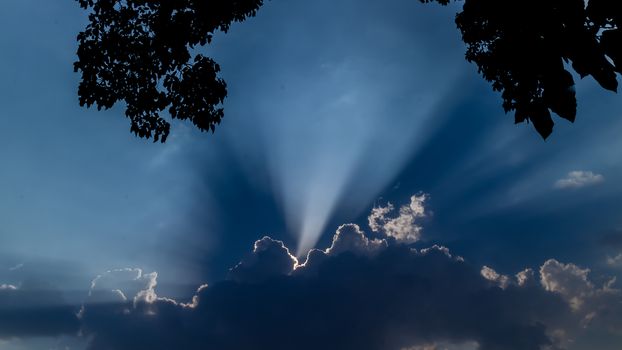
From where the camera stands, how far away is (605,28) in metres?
2.19

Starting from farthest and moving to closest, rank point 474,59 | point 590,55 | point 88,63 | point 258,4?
point 474,59
point 258,4
point 88,63
point 590,55

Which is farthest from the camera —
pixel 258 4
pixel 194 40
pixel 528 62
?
pixel 258 4

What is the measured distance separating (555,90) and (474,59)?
10.5 metres

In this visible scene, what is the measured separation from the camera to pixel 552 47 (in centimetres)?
232

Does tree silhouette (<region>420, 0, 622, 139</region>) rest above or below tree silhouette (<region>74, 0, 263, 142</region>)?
below

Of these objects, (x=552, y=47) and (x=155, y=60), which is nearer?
(x=552, y=47)

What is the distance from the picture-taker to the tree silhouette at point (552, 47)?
6.84ft

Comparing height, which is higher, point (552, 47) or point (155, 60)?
point (155, 60)

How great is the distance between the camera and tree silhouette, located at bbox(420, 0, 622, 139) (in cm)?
208

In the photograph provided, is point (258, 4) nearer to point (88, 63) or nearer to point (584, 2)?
point (88, 63)

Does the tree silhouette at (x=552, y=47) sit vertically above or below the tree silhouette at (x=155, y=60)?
below

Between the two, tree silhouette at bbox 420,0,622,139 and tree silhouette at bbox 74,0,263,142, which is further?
tree silhouette at bbox 74,0,263,142

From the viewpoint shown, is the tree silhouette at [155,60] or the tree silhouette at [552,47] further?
the tree silhouette at [155,60]

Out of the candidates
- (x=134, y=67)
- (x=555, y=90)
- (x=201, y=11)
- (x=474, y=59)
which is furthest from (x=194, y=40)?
(x=555, y=90)
